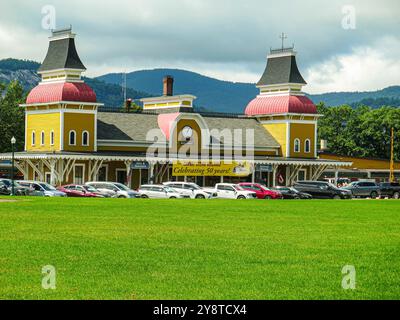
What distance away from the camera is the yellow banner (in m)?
79.9

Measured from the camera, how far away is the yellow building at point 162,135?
7775 centimetres

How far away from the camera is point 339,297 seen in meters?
17.0

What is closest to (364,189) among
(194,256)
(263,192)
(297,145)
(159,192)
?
(263,192)

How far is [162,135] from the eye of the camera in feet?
278

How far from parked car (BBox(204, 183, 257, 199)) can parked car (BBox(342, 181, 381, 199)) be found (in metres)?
12.9

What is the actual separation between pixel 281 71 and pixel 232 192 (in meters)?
29.6

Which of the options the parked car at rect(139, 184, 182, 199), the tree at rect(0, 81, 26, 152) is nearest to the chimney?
the tree at rect(0, 81, 26, 152)

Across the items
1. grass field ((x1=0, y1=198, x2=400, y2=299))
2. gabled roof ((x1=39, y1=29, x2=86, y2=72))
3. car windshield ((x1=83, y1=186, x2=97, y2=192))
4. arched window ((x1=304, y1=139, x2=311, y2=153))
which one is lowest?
grass field ((x1=0, y1=198, x2=400, y2=299))

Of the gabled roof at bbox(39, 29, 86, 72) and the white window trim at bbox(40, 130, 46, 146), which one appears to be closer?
the gabled roof at bbox(39, 29, 86, 72)

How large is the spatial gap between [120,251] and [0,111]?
77.3 m

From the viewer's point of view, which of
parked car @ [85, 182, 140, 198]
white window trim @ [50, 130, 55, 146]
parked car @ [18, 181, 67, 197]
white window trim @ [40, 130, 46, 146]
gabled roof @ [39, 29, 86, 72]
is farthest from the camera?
white window trim @ [40, 130, 46, 146]

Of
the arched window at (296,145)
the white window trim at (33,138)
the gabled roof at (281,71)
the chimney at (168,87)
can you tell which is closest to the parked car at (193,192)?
the white window trim at (33,138)

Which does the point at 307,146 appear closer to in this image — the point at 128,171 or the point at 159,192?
the point at 128,171

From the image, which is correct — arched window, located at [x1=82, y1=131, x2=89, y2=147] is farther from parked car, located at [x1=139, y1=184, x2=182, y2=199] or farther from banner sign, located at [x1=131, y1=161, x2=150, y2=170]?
parked car, located at [x1=139, y1=184, x2=182, y2=199]
